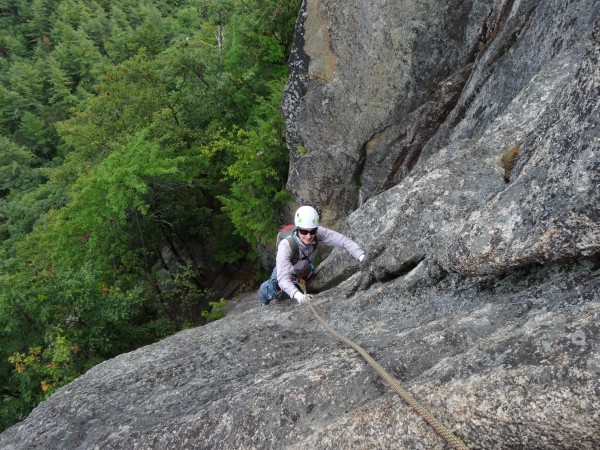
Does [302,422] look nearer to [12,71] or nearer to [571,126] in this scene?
[571,126]

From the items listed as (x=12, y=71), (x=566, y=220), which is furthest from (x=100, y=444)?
(x=12, y=71)

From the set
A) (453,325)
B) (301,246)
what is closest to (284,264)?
(301,246)

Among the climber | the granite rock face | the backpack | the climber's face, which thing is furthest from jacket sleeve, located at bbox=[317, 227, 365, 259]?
the granite rock face

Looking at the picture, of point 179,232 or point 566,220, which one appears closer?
point 566,220

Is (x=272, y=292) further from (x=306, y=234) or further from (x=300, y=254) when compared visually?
(x=306, y=234)

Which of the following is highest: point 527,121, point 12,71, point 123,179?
point 12,71

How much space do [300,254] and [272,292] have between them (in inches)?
47.1

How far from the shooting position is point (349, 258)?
8.87 m

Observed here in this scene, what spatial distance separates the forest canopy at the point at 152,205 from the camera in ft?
45.4

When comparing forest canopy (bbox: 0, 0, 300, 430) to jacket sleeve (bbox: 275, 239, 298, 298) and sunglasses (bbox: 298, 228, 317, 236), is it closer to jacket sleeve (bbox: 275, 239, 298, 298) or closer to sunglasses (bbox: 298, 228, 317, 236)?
jacket sleeve (bbox: 275, 239, 298, 298)

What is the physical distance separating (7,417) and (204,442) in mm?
11423

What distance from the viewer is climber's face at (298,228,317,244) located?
24.7ft

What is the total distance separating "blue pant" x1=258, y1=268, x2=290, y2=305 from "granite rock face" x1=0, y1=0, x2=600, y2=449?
332 millimetres

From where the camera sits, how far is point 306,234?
7.61m
